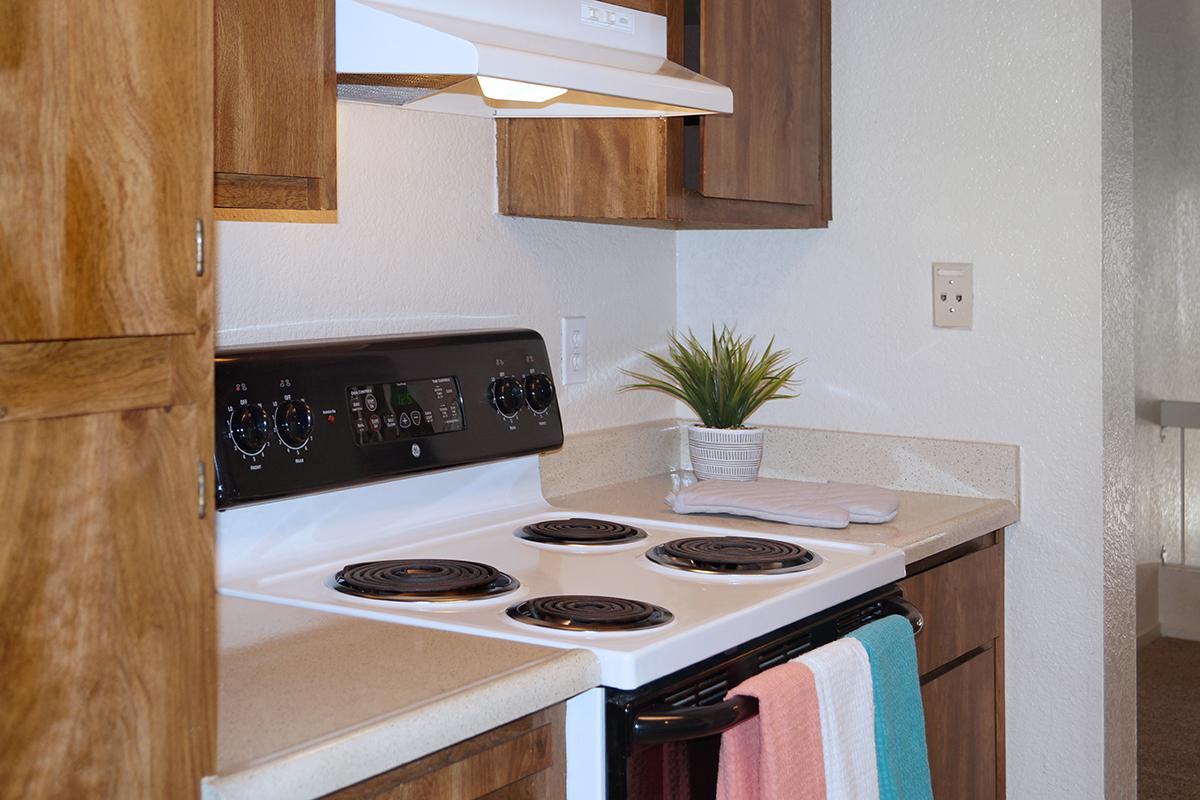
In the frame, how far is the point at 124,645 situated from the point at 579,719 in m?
0.58

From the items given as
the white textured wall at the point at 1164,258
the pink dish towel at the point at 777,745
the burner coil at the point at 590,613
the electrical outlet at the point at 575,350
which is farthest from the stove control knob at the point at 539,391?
the white textured wall at the point at 1164,258

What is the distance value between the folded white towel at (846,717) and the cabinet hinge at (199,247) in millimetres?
879

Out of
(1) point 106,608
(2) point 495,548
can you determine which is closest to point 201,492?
(1) point 106,608

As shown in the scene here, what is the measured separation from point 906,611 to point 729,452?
591mm

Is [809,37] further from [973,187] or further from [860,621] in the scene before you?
[860,621]

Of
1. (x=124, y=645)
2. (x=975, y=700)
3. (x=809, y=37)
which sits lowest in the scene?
(x=975, y=700)

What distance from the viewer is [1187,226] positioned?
5.46m

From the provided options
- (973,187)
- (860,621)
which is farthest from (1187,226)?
(860,621)

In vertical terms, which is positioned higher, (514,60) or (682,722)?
(514,60)

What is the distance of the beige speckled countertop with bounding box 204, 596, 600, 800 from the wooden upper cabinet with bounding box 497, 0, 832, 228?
0.90 metres

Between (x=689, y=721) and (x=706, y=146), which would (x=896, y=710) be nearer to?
(x=689, y=721)

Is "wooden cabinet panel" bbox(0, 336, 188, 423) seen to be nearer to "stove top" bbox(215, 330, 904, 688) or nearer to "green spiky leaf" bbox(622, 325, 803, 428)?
"stove top" bbox(215, 330, 904, 688)

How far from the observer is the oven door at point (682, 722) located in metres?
1.29

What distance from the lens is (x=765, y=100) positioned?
2.16 meters
